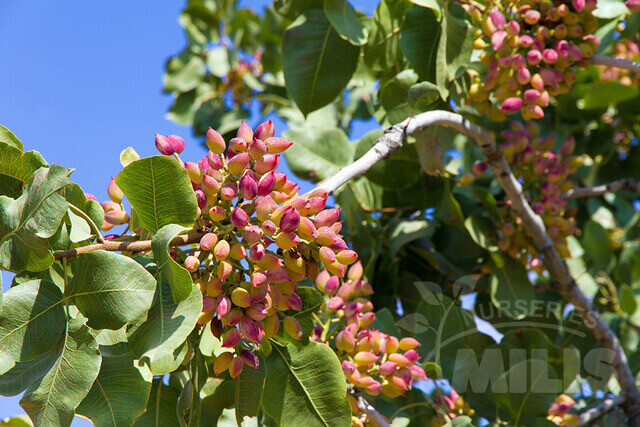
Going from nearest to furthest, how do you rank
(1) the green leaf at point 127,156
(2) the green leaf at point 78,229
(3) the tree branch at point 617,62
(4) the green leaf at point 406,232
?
(2) the green leaf at point 78,229 < (1) the green leaf at point 127,156 < (3) the tree branch at point 617,62 < (4) the green leaf at point 406,232

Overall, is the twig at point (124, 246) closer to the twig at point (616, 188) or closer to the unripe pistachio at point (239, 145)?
the unripe pistachio at point (239, 145)

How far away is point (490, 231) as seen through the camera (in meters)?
1.75

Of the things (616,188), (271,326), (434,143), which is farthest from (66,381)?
(616,188)

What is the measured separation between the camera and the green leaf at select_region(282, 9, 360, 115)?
155 cm

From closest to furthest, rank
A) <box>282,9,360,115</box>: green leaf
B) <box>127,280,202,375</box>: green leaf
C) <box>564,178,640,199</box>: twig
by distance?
<box>127,280,202,375</box>: green leaf < <box>282,9,360,115</box>: green leaf < <box>564,178,640,199</box>: twig

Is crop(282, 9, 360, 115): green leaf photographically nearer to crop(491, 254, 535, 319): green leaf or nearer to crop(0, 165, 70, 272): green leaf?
crop(491, 254, 535, 319): green leaf

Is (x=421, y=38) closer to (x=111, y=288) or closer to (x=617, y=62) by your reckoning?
(x=617, y=62)

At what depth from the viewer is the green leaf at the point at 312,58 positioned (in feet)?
5.09

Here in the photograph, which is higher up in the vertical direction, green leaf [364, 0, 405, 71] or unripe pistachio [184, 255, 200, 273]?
green leaf [364, 0, 405, 71]

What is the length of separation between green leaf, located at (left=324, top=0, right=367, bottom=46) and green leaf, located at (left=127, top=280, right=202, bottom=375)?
90 centimetres

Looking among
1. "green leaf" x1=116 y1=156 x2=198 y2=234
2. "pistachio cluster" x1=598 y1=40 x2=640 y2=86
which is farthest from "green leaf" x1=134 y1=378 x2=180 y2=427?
"pistachio cluster" x1=598 y1=40 x2=640 y2=86

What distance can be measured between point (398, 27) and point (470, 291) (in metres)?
0.88

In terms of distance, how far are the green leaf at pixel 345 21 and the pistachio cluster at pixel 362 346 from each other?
0.63 metres

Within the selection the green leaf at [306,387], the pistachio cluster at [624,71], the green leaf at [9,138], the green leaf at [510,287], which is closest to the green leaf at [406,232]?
the green leaf at [510,287]
